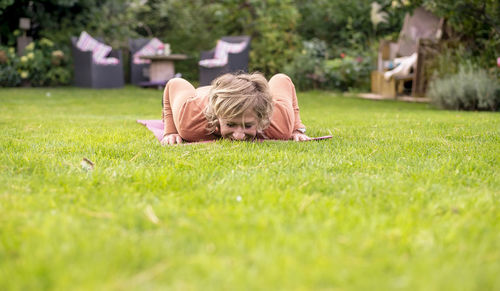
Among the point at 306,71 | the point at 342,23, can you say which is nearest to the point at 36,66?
the point at 306,71

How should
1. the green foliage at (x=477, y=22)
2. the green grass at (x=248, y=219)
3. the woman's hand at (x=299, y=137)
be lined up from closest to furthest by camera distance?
the green grass at (x=248, y=219) → the woman's hand at (x=299, y=137) → the green foliage at (x=477, y=22)

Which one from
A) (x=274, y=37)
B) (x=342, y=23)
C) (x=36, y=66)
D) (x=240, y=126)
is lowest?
(x=240, y=126)

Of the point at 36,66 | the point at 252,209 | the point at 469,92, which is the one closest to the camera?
the point at 252,209

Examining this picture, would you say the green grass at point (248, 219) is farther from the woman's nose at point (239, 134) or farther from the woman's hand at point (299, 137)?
the woman's hand at point (299, 137)

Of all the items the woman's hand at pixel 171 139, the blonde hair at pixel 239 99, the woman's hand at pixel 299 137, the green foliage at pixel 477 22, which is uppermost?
the green foliage at pixel 477 22

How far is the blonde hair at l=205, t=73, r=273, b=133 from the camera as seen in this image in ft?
8.95

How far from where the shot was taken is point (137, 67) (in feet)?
41.5

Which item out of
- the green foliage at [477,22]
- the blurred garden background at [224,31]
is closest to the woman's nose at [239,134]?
the green foliage at [477,22]

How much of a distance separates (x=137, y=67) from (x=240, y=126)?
10450 mm

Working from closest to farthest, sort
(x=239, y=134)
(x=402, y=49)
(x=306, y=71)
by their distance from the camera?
(x=239, y=134) → (x=402, y=49) → (x=306, y=71)

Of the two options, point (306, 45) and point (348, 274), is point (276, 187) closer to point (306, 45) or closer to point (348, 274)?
point (348, 274)

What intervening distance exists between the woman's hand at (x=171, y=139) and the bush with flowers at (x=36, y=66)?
28.9 ft

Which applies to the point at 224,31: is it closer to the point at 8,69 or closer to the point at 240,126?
the point at 8,69

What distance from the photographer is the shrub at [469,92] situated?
251 inches
